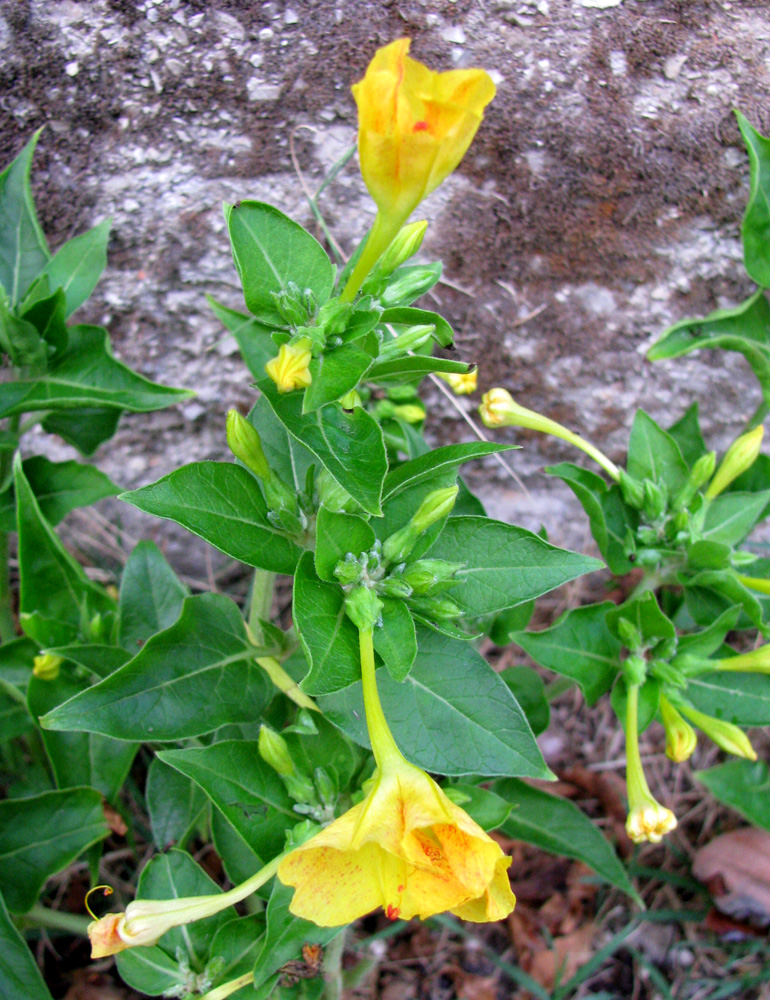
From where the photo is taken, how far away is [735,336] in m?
2.04

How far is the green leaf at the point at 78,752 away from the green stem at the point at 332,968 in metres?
0.61

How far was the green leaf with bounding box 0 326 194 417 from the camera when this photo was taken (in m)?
1.76

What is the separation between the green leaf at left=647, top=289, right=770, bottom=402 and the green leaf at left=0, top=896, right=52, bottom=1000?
6.39ft

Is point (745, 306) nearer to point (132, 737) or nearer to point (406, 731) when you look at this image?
point (406, 731)

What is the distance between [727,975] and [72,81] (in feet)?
10.3

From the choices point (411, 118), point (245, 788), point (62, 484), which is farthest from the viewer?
point (62, 484)

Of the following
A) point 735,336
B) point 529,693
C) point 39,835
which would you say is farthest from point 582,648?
point 39,835

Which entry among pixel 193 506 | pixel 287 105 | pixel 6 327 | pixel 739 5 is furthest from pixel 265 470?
pixel 739 5

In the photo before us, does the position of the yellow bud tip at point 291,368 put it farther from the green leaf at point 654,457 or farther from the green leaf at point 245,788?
the green leaf at point 654,457

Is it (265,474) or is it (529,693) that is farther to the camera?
(529,693)

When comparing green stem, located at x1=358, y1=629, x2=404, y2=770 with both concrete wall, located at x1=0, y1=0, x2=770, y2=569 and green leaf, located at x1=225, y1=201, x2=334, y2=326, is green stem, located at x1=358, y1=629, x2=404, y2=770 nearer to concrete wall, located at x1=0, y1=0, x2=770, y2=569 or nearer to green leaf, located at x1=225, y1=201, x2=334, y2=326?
green leaf, located at x1=225, y1=201, x2=334, y2=326

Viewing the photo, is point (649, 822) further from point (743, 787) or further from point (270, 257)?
point (270, 257)

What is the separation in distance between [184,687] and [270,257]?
825 mm

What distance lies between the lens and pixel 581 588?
114 inches
